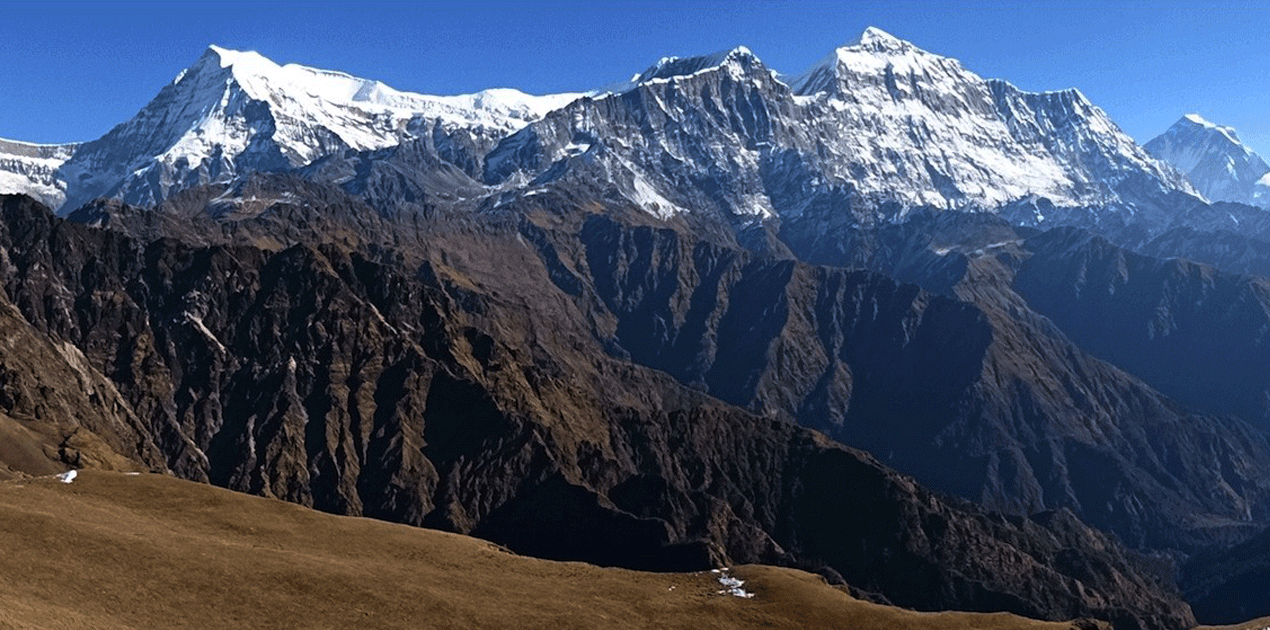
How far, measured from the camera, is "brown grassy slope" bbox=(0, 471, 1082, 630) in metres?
79.7

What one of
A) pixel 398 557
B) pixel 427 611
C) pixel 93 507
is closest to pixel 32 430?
pixel 93 507

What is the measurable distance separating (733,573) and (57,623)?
56.6 metres

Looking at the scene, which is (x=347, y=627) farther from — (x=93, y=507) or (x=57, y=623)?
(x=93, y=507)

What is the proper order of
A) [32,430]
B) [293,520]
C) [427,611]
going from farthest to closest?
1. [32,430]
2. [293,520]
3. [427,611]

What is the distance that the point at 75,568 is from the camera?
3228 inches

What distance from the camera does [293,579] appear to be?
290 ft

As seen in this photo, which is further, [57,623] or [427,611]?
[427,611]

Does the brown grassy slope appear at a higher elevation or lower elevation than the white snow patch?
lower

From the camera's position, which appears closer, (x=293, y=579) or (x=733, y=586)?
(x=293, y=579)

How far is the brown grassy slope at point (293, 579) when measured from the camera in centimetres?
7969

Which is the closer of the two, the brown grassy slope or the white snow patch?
the brown grassy slope

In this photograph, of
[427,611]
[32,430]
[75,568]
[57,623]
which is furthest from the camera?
[32,430]

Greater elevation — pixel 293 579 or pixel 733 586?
pixel 733 586

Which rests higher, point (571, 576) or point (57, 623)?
point (571, 576)
